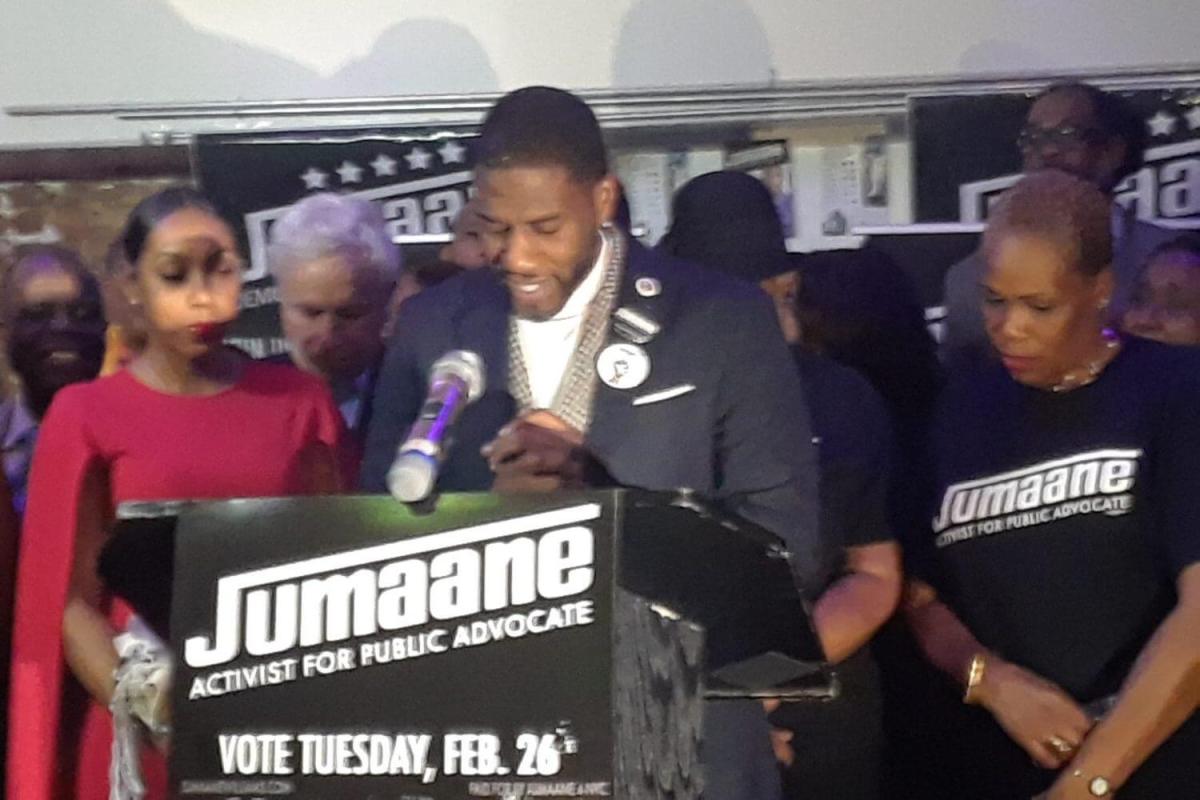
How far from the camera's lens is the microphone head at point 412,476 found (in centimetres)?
133

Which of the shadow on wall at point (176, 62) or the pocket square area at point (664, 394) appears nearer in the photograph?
the pocket square area at point (664, 394)

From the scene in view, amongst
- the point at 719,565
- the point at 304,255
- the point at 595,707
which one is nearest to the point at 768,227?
the point at 304,255

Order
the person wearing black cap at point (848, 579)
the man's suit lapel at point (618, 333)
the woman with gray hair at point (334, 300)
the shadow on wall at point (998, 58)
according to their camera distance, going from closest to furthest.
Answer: the man's suit lapel at point (618, 333) → the person wearing black cap at point (848, 579) → the woman with gray hair at point (334, 300) → the shadow on wall at point (998, 58)

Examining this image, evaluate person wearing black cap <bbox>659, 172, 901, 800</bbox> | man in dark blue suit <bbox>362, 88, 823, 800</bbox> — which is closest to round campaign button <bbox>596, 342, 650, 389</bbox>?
man in dark blue suit <bbox>362, 88, 823, 800</bbox>

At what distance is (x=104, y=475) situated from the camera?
2.01 metres

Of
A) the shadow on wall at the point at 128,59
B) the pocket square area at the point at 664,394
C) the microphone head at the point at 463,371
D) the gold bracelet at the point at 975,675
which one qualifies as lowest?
the gold bracelet at the point at 975,675

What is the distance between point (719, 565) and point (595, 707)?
199mm

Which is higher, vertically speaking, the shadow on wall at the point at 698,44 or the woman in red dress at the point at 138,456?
the shadow on wall at the point at 698,44

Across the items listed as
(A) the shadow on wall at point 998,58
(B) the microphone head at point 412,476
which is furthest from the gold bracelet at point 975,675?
(A) the shadow on wall at point 998,58

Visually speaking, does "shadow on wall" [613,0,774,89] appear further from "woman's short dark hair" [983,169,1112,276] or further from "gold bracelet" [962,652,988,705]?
"gold bracelet" [962,652,988,705]

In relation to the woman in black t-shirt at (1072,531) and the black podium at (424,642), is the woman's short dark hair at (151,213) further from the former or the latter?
the woman in black t-shirt at (1072,531)

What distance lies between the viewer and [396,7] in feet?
15.2

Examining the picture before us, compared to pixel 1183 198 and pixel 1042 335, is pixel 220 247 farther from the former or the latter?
pixel 1183 198

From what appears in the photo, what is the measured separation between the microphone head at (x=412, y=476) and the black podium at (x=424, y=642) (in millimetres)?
40
